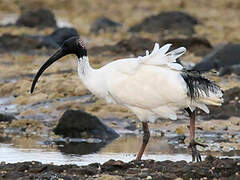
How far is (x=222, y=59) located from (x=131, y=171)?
1231cm

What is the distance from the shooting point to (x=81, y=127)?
13.7 meters

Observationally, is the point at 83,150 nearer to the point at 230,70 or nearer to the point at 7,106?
the point at 7,106

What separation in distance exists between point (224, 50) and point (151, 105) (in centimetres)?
1112

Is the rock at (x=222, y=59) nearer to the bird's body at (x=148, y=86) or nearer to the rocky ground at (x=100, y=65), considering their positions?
the rocky ground at (x=100, y=65)

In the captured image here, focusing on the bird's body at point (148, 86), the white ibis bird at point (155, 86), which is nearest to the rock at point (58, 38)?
the white ibis bird at point (155, 86)

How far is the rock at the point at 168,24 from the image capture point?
31672mm

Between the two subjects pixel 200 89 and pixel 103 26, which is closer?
pixel 200 89

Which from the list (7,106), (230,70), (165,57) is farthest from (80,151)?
(230,70)

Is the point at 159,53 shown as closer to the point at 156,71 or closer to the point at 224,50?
the point at 156,71

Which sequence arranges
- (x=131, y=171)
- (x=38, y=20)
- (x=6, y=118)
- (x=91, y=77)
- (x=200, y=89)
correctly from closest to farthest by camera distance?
(x=131, y=171) → (x=200, y=89) → (x=91, y=77) → (x=6, y=118) → (x=38, y=20)

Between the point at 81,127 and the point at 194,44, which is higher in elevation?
the point at 194,44

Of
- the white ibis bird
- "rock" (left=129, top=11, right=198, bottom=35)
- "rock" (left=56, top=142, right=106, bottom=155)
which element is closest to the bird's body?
the white ibis bird

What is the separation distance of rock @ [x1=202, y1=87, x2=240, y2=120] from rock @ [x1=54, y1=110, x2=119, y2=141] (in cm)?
237

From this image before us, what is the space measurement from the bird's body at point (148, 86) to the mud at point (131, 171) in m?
1.10
